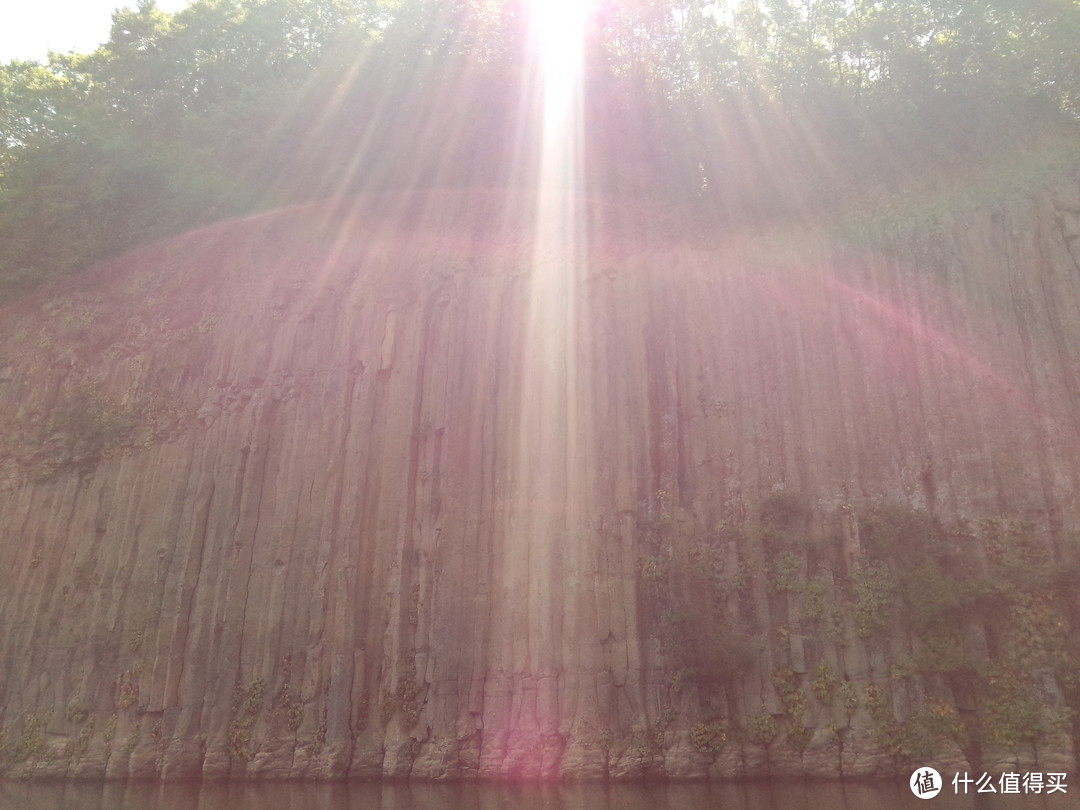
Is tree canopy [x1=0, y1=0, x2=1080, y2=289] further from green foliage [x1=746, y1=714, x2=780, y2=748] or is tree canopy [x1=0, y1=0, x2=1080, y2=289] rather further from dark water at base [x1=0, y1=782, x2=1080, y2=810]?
dark water at base [x1=0, y1=782, x2=1080, y2=810]

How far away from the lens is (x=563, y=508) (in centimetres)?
1766

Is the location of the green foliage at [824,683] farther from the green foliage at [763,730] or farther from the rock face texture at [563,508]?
the green foliage at [763,730]

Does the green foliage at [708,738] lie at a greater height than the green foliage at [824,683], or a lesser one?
lesser

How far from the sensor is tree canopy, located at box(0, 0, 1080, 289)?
1897 cm

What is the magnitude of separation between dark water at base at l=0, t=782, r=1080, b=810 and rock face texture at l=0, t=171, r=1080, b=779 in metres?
0.39

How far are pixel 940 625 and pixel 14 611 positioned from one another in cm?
1885

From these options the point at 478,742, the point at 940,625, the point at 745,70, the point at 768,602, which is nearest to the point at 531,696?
the point at 478,742

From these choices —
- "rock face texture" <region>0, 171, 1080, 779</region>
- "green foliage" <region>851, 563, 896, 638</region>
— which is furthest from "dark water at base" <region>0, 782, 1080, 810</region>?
"green foliage" <region>851, 563, 896, 638</region>

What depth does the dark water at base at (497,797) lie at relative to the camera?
12.6 m

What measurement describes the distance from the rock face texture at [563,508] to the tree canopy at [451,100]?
1.69 m

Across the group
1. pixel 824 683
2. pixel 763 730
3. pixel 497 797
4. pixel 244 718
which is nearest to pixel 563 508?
pixel 497 797

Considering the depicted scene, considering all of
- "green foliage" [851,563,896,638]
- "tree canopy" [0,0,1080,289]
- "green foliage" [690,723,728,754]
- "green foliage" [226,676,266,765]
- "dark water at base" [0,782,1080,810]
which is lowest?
"dark water at base" [0,782,1080,810]

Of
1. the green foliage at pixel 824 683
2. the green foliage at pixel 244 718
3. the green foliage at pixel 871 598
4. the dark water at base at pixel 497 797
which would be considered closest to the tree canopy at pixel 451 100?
the green foliage at pixel 871 598

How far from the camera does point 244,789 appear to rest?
1691cm
